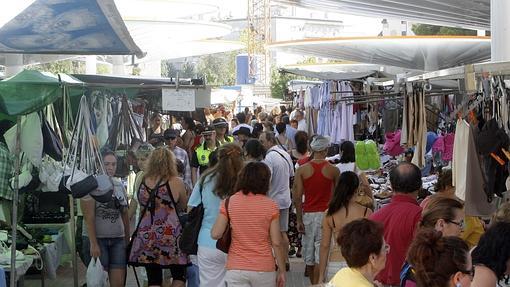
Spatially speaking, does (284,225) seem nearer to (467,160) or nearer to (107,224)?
(107,224)

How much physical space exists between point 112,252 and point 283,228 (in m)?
2.28

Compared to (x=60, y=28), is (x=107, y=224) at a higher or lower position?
lower

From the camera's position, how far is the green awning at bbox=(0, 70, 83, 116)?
7719mm

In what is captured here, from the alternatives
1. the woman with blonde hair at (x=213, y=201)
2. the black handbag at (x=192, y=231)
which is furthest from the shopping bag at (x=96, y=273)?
the woman with blonde hair at (x=213, y=201)

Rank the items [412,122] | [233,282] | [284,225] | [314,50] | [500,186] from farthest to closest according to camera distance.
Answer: [314,50]
[284,225]
[412,122]
[233,282]
[500,186]

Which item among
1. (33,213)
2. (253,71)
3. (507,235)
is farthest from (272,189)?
(253,71)

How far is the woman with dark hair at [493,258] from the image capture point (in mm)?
4496

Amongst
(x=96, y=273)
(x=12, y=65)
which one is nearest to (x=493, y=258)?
(x=96, y=273)

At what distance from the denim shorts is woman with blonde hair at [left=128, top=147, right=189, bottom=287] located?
42 cm

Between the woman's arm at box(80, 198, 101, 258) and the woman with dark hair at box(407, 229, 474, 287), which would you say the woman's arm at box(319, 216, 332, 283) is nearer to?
the woman's arm at box(80, 198, 101, 258)

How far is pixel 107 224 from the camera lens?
862 cm

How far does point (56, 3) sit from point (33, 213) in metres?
3.57

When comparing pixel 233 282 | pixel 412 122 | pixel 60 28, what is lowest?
pixel 233 282

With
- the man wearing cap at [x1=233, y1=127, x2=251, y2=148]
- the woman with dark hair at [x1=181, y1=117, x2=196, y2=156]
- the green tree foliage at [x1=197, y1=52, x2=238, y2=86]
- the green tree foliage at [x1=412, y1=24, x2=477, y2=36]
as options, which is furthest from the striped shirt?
the green tree foliage at [x1=197, y1=52, x2=238, y2=86]
